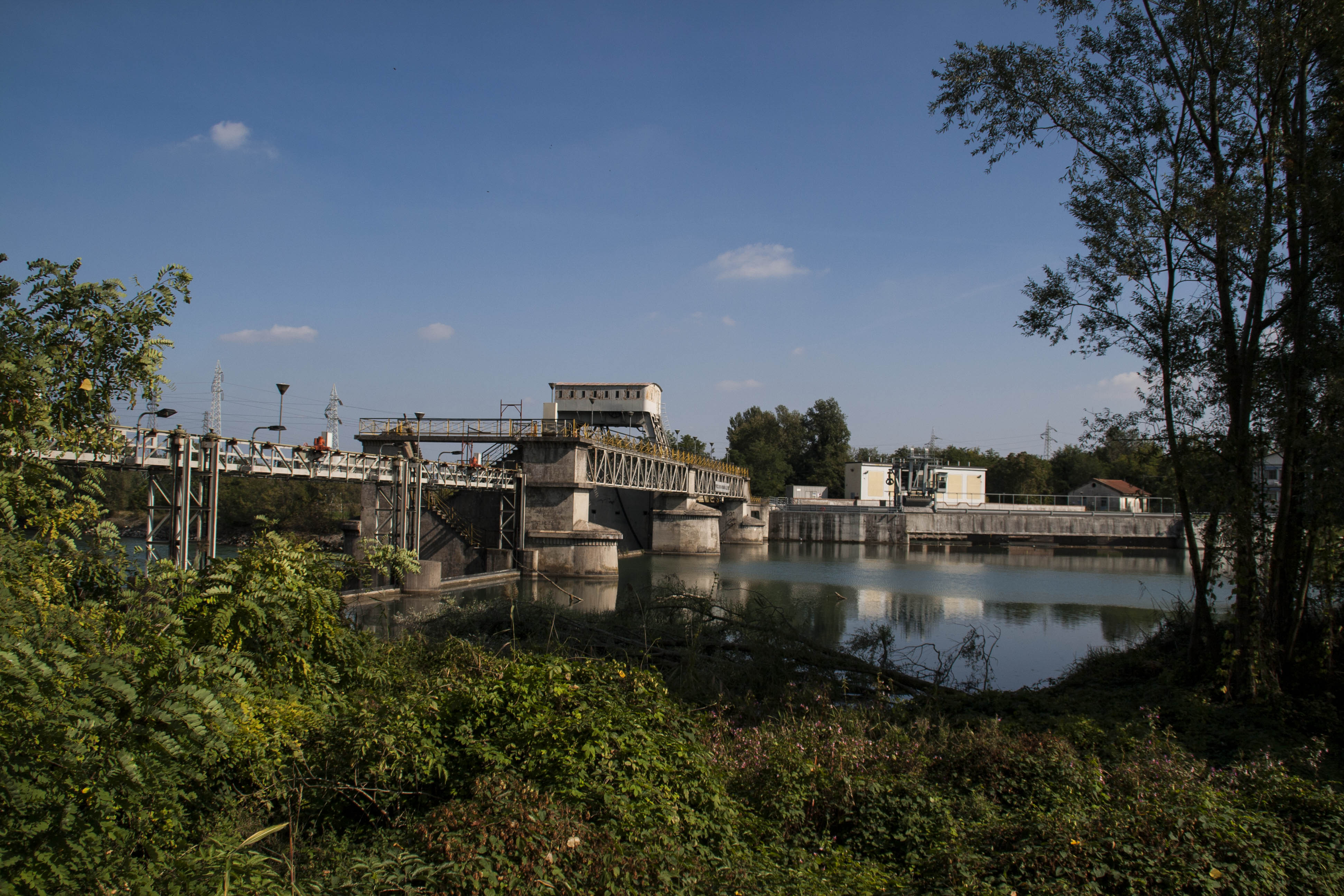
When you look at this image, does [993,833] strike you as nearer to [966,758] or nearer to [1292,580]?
[966,758]

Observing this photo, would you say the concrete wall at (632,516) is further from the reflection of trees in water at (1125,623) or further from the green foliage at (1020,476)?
the green foliage at (1020,476)

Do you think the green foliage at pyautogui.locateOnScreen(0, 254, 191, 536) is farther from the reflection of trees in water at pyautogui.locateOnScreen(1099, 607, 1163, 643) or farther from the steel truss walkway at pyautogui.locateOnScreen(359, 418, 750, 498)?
the steel truss walkway at pyautogui.locateOnScreen(359, 418, 750, 498)

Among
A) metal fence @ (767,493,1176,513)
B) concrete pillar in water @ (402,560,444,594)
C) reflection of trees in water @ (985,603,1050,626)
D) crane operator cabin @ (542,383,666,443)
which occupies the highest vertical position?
crane operator cabin @ (542,383,666,443)

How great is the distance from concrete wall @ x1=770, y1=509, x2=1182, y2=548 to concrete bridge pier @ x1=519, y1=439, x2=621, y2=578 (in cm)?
4441

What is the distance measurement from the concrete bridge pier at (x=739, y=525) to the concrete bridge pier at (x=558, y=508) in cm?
3500

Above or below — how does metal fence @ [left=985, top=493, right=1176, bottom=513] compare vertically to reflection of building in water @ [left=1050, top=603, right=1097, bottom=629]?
above

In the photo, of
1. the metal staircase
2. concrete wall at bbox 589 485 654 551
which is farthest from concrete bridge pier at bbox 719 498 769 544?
the metal staircase

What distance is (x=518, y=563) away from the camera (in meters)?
38.2

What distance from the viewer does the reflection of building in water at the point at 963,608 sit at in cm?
2997

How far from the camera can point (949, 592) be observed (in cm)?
3841

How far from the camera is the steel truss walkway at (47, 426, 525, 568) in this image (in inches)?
782

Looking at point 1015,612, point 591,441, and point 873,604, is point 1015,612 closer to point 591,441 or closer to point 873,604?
point 873,604

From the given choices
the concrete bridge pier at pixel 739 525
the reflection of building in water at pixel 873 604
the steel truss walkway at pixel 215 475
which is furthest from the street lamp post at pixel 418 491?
the concrete bridge pier at pixel 739 525

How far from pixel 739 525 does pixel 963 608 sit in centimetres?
4320
